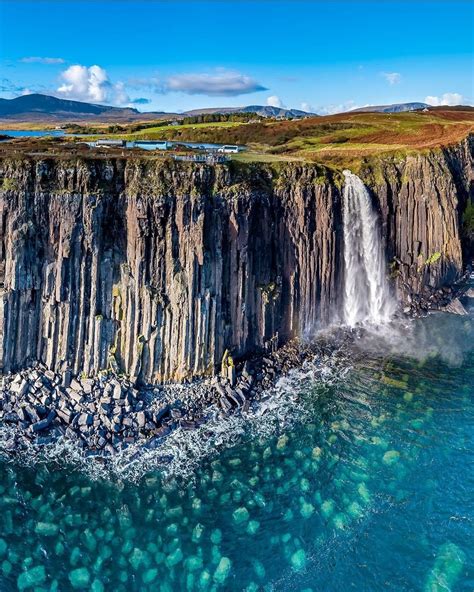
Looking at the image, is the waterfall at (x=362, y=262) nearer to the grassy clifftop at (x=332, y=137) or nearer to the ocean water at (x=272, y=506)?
the grassy clifftop at (x=332, y=137)

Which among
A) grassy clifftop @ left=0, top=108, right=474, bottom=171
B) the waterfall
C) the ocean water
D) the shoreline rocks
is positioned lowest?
the ocean water

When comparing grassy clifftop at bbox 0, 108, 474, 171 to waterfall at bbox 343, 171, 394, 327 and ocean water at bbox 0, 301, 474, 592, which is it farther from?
ocean water at bbox 0, 301, 474, 592

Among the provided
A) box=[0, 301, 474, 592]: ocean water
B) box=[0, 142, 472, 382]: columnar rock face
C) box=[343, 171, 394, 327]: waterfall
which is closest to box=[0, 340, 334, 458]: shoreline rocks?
box=[0, 142, 472, 382]: columnar rock face

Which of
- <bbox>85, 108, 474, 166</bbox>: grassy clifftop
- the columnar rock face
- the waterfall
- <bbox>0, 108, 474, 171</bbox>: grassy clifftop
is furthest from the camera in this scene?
<bbox>85, 108, 474, 166</bbox>: grassy clifftop

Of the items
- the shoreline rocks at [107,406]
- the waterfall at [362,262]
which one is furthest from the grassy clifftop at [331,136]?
the shoreline rocks at [107,406]

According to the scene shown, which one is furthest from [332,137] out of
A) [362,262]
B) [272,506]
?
[272,506]

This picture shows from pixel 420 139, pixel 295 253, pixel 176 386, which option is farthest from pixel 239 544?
pixel 420 139
